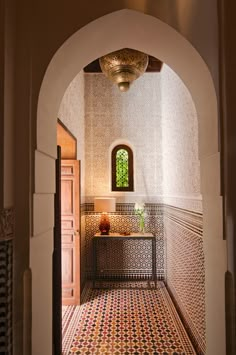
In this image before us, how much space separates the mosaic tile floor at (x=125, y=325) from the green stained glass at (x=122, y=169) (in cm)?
200

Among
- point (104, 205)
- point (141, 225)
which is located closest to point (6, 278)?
point (104, 205)

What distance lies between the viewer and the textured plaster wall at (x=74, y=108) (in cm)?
370

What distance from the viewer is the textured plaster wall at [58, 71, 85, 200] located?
146 inches

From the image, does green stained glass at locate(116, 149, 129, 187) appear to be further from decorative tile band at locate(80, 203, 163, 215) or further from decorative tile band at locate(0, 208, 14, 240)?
decorative tile band at locate(0, 208, 14, 240)

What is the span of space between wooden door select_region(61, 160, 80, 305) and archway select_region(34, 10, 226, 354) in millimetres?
2660

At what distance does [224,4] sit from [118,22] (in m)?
0.52

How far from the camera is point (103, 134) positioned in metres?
5.66

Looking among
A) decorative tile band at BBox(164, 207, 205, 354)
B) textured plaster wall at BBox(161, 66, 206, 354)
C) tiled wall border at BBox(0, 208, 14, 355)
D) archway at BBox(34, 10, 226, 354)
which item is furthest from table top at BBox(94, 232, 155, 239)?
tiled wall border at BBox(0, 208, 14, 355)

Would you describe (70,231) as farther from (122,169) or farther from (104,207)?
(122,169)

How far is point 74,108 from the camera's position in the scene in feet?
14.6

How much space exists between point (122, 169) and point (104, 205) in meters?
0.94

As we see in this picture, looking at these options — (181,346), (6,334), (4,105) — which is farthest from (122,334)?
(4,105)

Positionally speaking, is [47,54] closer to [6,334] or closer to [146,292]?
[6,334]

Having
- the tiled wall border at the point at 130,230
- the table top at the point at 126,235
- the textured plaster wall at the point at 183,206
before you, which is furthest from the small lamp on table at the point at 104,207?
the textured plaster wall at the point at 183,206
